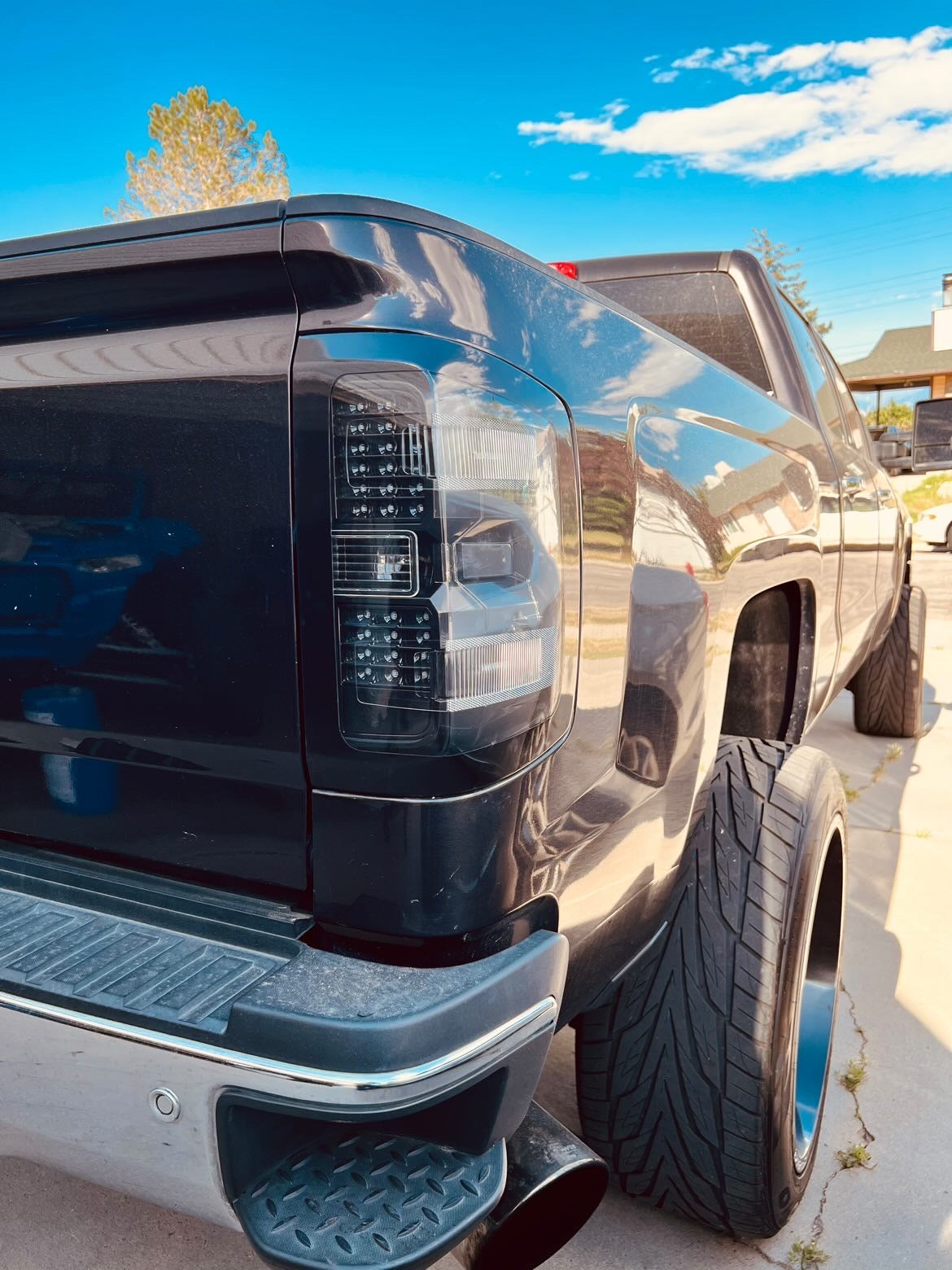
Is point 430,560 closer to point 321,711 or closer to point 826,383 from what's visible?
point 321,711

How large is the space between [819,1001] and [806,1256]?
20.7 inches

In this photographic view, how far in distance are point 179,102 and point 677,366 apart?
1075 inches

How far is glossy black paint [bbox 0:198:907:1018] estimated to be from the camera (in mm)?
1228

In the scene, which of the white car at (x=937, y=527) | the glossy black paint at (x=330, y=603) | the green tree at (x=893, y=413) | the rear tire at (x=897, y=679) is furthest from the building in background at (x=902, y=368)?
the glossy black paint at (x=330, y=603)

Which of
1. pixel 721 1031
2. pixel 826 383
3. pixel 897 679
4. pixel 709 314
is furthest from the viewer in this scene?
pixel 897 679

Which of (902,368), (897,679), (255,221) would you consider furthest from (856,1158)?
(902,368)

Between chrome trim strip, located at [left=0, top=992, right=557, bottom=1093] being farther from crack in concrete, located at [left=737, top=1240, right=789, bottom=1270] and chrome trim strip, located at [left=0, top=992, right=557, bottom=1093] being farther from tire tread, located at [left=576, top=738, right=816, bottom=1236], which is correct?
crack in concrete, located at [left=737, top=1240, right=789, bottom=1270]

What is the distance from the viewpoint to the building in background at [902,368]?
41469 mm

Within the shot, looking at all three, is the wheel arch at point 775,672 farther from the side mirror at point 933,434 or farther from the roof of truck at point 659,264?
the side mirror at point 933,434

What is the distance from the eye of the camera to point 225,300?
50.3 inches

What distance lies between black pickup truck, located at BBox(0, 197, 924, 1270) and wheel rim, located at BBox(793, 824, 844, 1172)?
27.7 inches

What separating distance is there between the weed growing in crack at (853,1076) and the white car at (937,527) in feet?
52.7

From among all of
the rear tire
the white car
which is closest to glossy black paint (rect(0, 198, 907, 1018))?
the rear tire

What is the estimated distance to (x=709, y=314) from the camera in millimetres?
→ 3189
